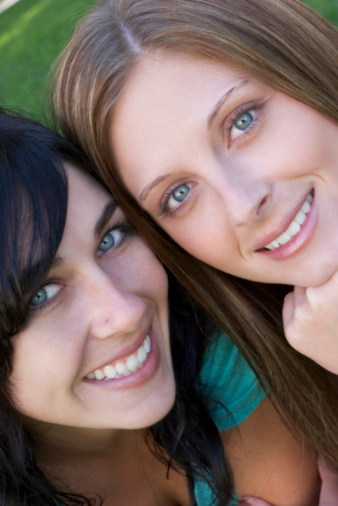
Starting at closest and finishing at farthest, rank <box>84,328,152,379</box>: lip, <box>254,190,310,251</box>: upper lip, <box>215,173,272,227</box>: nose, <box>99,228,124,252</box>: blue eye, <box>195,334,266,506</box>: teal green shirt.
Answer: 1. <box>215,173,272,227</box>: nose
2. <box>254,190,310,251</box>: upper lip
3. <box>84,328,152,379</box>: lip
4. <box>99,228,124,252</box>: blue eye
5. <box>195,334,266,506</box>: teal green shirt

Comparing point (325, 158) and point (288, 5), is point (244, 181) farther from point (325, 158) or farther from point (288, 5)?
point (288, 5)

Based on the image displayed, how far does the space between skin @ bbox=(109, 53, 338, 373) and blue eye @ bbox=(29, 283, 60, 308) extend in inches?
19.2

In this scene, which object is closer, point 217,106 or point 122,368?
point 217,106

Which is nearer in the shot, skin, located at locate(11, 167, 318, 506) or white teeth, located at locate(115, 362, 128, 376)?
skin, located at locate(11, 167, 318, 506)

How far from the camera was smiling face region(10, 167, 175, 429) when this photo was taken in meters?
2.54

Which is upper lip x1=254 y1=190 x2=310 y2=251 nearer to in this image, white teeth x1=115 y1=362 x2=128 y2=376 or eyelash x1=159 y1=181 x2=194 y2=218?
eyelash x1=159 y1=181 x2=194 y2=218

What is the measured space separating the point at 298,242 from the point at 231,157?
41 centimetres

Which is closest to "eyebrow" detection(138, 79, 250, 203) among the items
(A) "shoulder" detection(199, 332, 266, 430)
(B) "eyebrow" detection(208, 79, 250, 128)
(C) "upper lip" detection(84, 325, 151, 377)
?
(B) "eyebrow" detection(208, 79, 250, 128)

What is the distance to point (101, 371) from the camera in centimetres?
272

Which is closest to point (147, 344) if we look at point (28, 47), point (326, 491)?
point (326, 491)

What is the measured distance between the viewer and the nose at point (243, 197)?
8.13ft

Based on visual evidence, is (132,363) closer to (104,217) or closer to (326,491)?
(104,217)

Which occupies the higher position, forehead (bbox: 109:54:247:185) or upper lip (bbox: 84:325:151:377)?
forehead (bbox: 109:54:247:185)

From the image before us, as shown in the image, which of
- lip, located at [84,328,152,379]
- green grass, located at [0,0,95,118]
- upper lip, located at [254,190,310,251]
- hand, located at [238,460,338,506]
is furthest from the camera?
green grass, located at [0,0,95,118]
